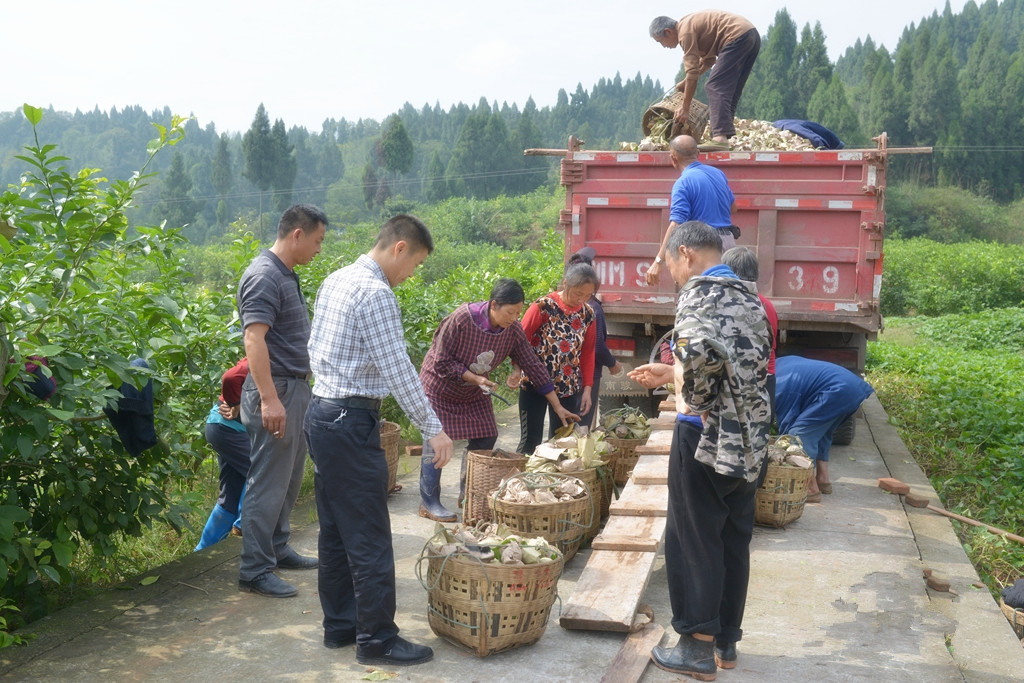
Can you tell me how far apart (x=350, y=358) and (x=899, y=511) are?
408cm

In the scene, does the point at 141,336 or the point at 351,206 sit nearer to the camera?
the point at 141,336

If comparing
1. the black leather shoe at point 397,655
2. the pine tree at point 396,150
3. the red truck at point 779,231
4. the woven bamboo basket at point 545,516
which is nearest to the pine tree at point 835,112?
the pine tree at point 396,150

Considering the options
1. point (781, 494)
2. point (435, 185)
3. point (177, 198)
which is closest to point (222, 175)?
point (177, 198)

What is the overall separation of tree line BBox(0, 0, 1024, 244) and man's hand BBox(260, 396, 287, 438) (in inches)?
1452

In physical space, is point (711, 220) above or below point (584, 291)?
above

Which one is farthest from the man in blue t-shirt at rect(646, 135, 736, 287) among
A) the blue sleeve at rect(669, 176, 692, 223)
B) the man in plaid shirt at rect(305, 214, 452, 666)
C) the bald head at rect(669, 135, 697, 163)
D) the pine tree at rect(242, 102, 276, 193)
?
the pine tree at rect(242, 102, 276, 193)

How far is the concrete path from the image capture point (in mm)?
3514

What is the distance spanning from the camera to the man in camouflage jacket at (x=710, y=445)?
3.30 metres

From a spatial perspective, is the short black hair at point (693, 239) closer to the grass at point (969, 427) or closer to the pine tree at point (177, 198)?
the grass at point (969, 427)

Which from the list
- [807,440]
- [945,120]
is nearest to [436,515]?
[807,440]

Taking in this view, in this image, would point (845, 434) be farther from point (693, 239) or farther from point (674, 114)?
point (693, 239)

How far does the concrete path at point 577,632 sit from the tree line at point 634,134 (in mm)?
36775

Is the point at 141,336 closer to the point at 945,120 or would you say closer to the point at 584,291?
the point at 584,291

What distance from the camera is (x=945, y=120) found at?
6312 centimetres
